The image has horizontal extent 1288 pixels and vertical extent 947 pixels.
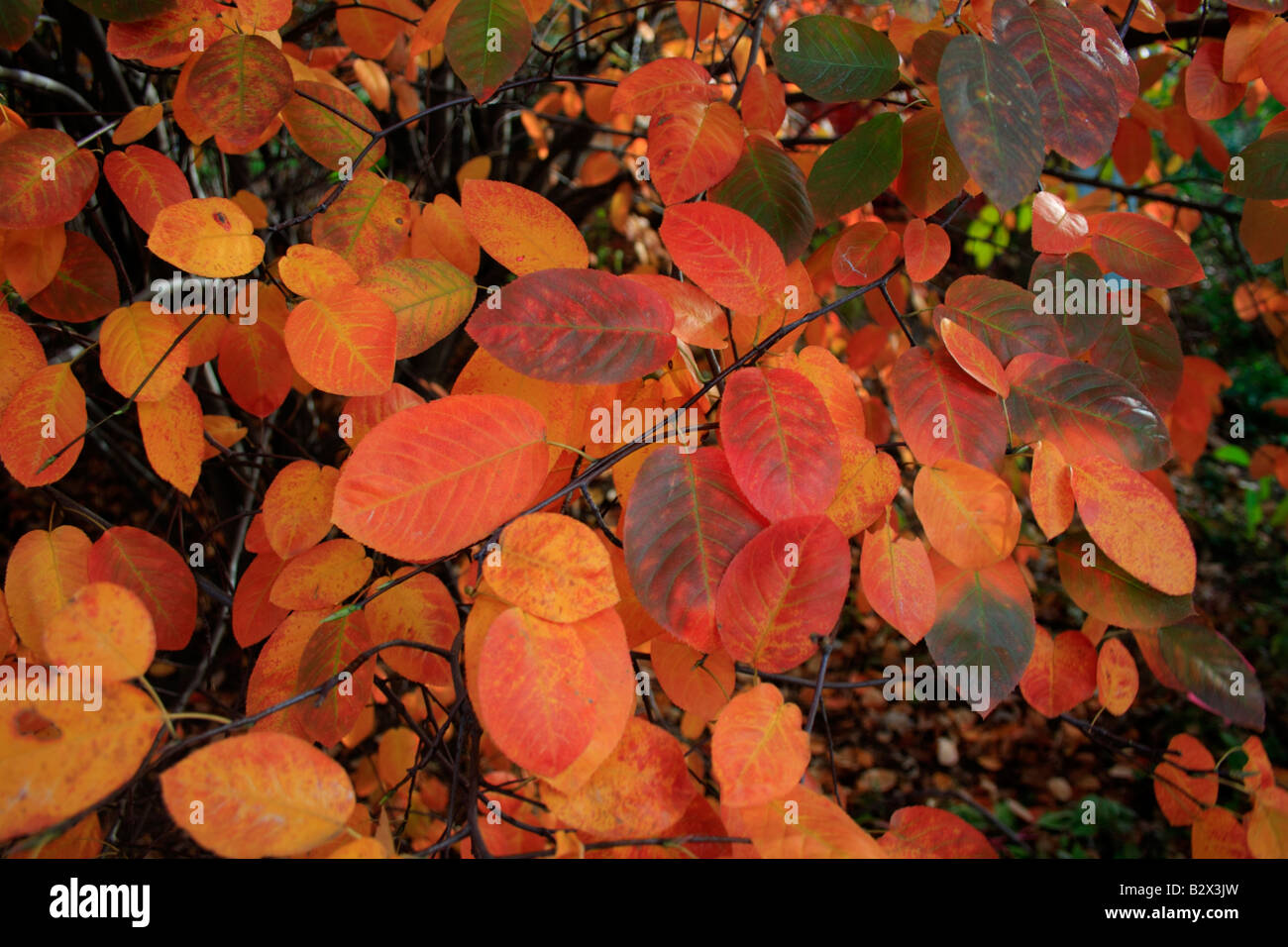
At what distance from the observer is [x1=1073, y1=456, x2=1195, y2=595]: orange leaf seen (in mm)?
652

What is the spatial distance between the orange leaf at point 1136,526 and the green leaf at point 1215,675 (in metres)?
Answer: 0.18

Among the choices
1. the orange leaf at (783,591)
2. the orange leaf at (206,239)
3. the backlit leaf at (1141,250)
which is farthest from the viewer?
the backlit leaf at (1141,250)

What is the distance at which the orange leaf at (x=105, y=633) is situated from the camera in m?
0.49

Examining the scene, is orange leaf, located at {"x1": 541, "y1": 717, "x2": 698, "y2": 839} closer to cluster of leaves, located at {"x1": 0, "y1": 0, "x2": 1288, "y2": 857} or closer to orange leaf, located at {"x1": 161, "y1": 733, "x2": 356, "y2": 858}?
cluster of leaves, located at {"x1": 0, "y1": 0, "x2": 1288, "y2": 857}

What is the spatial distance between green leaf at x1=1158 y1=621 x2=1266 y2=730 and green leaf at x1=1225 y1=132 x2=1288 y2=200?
0.45 metres

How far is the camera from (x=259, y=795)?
0.49 metres

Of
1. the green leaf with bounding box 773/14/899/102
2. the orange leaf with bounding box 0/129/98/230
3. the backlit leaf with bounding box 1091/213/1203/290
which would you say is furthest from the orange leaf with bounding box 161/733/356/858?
the backlit leaf with bounding box 1091/213/1203/290

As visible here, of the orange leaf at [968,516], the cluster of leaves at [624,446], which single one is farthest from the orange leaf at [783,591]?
the orange leaf at [968,516]

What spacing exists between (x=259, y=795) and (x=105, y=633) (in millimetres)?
137

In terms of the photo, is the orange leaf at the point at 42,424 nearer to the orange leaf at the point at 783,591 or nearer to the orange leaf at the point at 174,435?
the orange leaf at the point at 174,435

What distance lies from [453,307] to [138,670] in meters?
0.38

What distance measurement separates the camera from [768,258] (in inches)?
26.0
